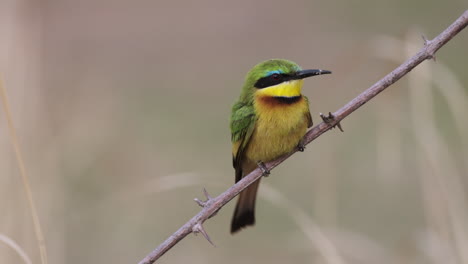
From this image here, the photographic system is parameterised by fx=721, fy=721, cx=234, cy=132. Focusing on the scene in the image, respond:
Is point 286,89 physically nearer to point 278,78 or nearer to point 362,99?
point 278,78

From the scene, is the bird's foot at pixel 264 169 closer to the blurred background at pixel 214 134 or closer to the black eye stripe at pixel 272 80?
the blurred background at pixel 214 134

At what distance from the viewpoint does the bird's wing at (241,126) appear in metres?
2.91

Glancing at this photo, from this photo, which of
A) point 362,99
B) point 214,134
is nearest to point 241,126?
point 362,99

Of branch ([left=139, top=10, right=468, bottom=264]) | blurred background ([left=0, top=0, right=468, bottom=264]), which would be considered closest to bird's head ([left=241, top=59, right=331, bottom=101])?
blurred background ([left=0, top=0, right=468, bottom=264])

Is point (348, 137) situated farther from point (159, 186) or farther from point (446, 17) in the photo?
point (159, 186)

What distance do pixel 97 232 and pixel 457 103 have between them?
87.9 inches

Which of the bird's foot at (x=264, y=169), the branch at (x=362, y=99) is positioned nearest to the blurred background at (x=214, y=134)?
the bird's foot at (x=264, y=169)

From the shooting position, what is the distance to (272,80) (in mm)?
2844

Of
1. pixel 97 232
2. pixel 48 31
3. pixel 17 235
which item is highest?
pixel 48 31

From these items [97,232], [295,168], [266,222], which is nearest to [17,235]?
[97,232]

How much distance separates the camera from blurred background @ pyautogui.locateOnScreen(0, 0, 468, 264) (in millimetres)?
2779

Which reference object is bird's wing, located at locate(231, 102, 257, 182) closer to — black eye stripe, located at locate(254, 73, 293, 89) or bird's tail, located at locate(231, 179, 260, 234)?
black eye stripe, located at locate(254, 73, 293, 89)

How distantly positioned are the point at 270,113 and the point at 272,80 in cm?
13

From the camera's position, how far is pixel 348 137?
19.0 ft
